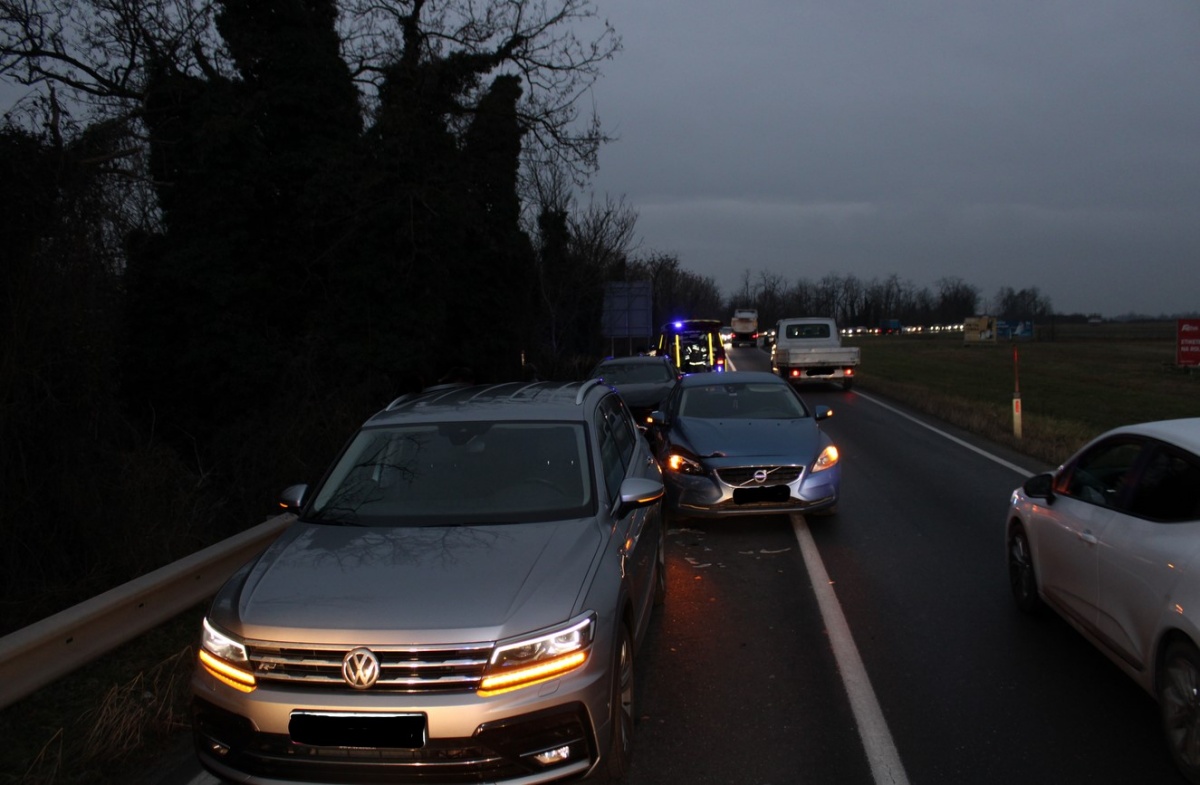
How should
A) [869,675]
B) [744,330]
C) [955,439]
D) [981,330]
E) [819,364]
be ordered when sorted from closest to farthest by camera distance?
[869,675] < [955,439] < [819,364] < [981,330] < [744,330]

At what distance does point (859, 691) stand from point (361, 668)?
2.86 meters

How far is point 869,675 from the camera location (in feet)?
17.2

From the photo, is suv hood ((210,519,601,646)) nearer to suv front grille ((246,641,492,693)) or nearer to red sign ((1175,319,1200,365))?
suv front grille ((246,641,492,693))

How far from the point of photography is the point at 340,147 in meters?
16.0

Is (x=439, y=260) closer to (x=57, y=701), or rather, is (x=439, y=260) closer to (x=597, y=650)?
(x=57, y=701)

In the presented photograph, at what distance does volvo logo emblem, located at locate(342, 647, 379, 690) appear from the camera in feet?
11.1

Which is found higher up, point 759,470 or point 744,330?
point 744,330

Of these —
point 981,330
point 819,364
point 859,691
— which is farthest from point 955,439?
point 981,330

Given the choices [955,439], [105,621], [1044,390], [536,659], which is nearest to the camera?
[536,659]

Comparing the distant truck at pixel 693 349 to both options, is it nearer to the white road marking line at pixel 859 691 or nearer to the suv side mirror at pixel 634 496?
the white road marking line at pixel 859 691

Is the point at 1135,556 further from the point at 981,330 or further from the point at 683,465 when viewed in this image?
the point at 981,330

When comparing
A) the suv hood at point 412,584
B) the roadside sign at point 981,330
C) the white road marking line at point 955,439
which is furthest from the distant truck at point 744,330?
the suv hood at point 412,584

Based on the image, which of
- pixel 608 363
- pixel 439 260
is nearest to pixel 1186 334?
pixel 608 363

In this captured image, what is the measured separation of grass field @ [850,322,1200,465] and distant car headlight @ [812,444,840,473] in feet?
19.3
